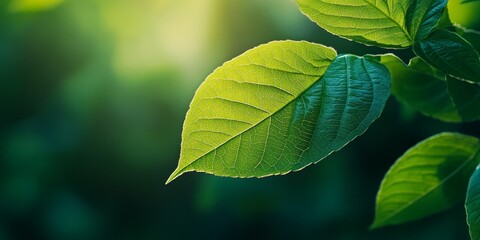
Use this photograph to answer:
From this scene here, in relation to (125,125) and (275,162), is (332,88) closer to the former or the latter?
(275,162)

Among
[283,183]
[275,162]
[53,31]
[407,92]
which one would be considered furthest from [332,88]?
[53,31]

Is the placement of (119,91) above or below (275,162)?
below

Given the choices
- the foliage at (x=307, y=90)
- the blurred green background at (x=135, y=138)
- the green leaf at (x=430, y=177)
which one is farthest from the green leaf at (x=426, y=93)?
the blurred green background at (x=135, y=138)

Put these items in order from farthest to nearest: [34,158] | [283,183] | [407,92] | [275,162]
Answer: [34,158]
[283,183]
[407,92]
[275,162]

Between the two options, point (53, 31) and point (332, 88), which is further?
point (53, 31)

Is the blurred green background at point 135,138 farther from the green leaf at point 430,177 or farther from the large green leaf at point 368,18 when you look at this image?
the large green leaf at point 368,18

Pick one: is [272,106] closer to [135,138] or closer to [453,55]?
[453,55]
